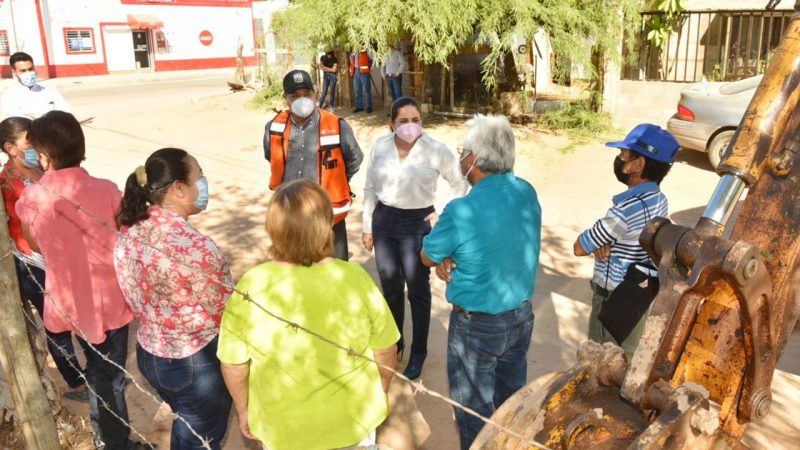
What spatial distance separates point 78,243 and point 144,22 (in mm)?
33429

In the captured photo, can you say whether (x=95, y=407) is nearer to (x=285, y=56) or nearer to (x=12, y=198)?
(x=12, y=198)

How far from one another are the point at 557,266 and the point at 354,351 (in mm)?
4508

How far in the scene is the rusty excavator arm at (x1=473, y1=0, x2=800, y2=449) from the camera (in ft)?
4.71

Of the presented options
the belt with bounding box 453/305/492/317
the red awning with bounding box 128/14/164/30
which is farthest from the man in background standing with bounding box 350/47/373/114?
the red awning with bounding box 128/14/164/30

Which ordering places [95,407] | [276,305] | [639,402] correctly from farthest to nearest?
[95,407]
[276,305]
[639,402]

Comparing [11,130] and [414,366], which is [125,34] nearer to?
[11,130]

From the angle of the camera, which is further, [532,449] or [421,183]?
[421,183]

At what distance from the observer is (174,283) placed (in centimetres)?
273

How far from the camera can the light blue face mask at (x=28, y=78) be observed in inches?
313

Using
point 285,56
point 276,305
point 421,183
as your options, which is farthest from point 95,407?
point 285,56

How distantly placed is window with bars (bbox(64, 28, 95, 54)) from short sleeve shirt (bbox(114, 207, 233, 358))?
3289 cm

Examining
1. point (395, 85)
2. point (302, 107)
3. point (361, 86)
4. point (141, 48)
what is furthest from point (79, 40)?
point (302, 107)

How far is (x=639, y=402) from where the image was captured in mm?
1480

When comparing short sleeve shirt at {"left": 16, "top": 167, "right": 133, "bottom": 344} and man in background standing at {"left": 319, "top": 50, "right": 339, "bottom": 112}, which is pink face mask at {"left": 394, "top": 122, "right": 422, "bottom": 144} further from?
man in background standing at {"left": 319, "top": 50, "right": 339, "bottom": 112}
